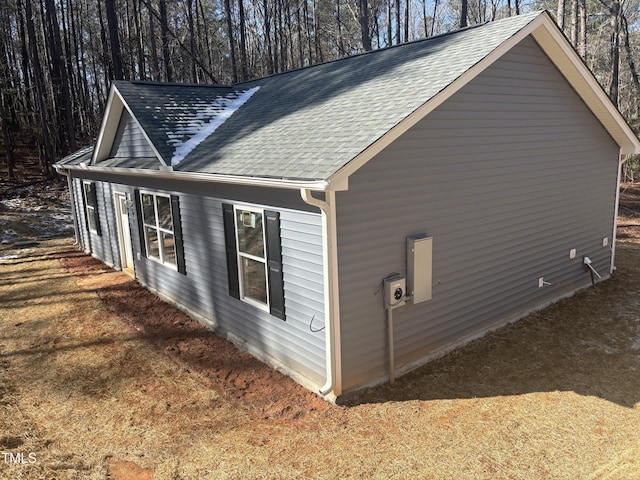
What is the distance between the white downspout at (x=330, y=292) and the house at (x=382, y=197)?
18mm

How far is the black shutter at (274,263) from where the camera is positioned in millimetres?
6094

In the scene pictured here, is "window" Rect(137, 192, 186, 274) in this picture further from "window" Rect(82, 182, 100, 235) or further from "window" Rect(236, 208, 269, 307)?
"window" Rect(82, 182, 100, 235)

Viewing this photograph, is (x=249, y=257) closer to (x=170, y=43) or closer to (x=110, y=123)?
(x=110, y=123)

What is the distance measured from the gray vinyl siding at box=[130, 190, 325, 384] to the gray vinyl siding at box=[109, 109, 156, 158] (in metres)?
1.95

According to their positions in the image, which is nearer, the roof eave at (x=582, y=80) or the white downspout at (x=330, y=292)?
the white downspout at (x=330, y=292)

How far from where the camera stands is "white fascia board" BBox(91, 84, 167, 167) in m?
9.70

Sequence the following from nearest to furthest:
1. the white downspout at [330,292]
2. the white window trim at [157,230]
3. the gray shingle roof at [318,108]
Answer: the white downspout at [330,292]
the gray shingle roof at [318,108]
the white window trim at [157,230]

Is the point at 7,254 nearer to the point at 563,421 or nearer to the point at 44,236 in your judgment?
the point at 44,236

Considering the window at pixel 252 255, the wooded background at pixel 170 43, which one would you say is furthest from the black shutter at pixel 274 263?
the wooded background at pixel 170 43

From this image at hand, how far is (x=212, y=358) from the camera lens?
23.0ft

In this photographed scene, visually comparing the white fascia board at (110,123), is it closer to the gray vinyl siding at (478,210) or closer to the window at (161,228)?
the window at (161,228)

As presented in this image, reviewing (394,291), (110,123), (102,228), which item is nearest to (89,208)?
(102,228)

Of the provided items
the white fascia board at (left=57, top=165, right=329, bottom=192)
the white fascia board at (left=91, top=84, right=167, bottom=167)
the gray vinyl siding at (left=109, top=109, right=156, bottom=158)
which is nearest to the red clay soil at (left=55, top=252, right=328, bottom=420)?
the white fascia board at (left=57, top=165, right=329, bottom=192)

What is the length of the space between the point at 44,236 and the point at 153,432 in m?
14.4
